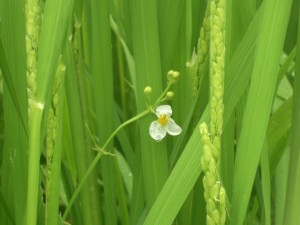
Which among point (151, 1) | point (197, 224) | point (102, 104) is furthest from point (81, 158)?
point (151, 1)

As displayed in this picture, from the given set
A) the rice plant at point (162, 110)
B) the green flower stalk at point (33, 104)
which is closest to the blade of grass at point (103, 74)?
the rice plant at point (162, 110)

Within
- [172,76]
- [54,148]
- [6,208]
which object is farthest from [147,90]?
[6,208]

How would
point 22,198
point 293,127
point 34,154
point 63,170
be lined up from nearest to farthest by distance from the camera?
1. point 34,154
2. point 293,127
3. point 22,198
4. point 63,170

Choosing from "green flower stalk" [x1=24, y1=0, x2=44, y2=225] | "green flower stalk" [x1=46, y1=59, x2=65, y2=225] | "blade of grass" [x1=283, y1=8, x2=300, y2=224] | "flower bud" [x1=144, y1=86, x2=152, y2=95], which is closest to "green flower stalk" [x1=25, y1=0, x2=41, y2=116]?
"green flower stalk" [x1=24, y1=0, x2=44, y2=225]

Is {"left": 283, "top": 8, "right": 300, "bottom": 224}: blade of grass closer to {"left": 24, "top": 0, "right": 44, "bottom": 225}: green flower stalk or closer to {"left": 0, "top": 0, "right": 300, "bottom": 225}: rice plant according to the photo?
{"left": 0, "top": 0, "right": 300, "bottom": 225}: rice plant

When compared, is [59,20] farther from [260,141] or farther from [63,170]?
[63,170]

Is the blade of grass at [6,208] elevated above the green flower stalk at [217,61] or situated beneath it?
situated beneath

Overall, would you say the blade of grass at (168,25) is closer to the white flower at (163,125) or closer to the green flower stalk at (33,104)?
the white flower at (163,125)
